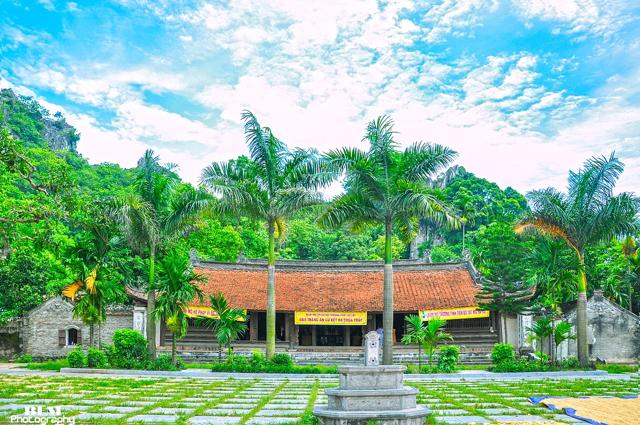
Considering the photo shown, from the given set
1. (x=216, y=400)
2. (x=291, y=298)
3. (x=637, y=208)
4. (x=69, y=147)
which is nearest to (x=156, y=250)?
(x=291, y=298)

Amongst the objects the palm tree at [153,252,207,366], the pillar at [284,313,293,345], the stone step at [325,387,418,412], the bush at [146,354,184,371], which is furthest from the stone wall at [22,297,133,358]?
the stone step at [325,387,418,412]

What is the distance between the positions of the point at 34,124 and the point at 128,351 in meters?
55.1

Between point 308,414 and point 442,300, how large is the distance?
68.8ft

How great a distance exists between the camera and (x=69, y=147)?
79.8 m

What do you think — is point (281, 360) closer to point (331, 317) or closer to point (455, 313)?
point (331, 317)

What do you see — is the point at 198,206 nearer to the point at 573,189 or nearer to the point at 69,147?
the point at 573,189

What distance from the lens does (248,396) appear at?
49.8ft

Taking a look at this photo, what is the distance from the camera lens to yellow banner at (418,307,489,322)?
98.2 ft

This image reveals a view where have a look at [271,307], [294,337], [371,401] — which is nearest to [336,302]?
[294,337]

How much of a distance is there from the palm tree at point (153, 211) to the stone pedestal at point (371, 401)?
47.1 feet

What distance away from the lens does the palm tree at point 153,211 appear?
24062 millimetres

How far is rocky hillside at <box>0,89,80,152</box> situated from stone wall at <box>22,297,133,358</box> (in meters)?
34.9

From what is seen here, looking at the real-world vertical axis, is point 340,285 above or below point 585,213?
below

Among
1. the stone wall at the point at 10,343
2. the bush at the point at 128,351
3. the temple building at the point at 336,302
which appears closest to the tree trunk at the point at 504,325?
the temple building at the point at 336,302
